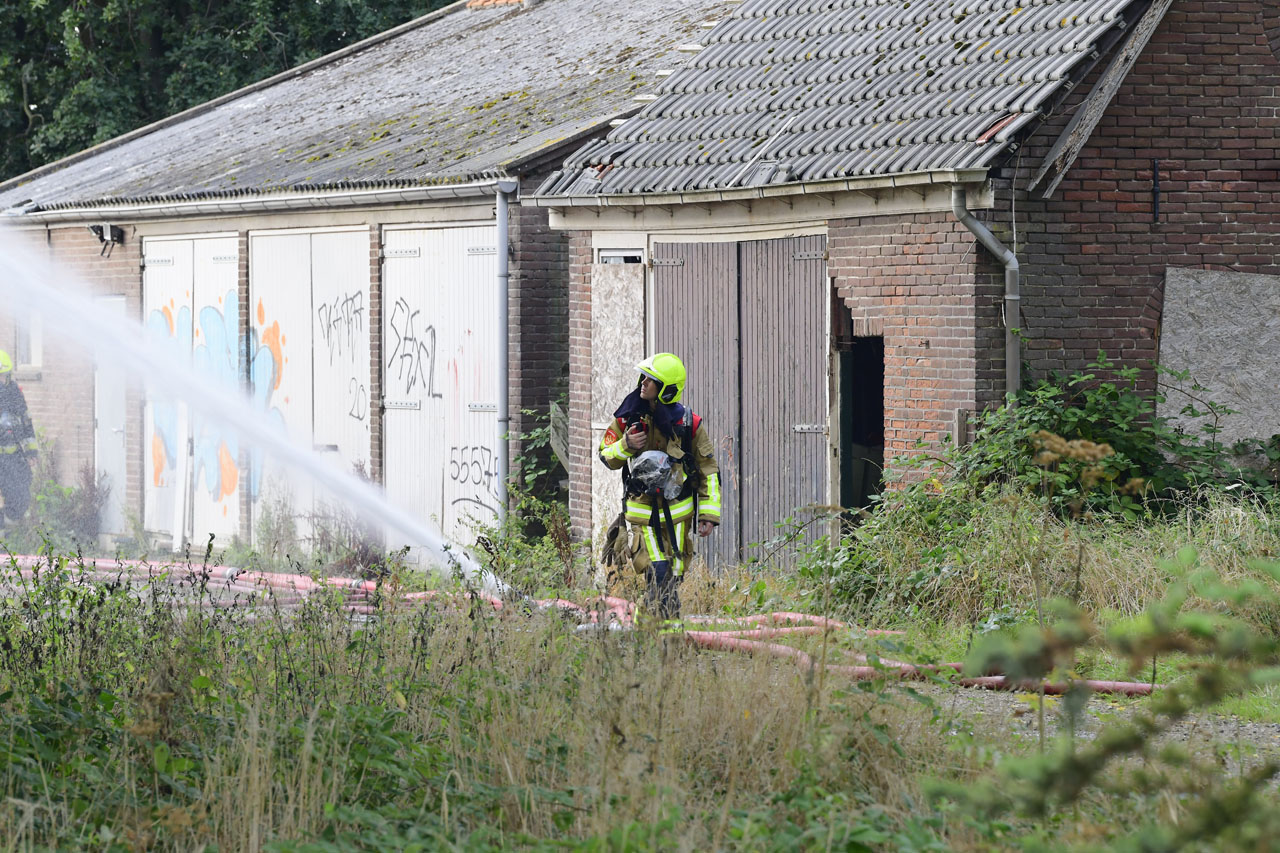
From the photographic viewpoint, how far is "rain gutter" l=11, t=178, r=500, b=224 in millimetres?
14234

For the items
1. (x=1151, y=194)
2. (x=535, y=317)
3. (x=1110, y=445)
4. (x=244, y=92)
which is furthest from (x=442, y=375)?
(x=244, y=92)

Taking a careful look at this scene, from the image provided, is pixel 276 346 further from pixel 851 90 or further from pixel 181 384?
pixel 851 90

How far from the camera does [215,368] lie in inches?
703

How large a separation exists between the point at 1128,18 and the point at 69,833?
8.40 metres

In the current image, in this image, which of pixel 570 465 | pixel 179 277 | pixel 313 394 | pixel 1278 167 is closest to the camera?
pixel 1278 167

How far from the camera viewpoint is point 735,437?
12.4 m

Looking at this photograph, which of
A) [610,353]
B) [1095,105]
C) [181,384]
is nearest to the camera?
[1095,105]

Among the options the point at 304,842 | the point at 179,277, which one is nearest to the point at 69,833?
the point at 304,842

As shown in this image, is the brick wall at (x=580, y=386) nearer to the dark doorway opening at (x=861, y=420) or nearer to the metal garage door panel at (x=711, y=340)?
the metal garage door panel at (x=711, y=340)

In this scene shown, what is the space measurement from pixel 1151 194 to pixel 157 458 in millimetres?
12066

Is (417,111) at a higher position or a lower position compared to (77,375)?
higher

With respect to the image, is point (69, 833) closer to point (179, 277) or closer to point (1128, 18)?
point (1128, 18)

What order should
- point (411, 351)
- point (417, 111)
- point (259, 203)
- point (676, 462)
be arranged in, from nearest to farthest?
point (676, 462), point (411, 351), point (259, 203), point (417, 111)

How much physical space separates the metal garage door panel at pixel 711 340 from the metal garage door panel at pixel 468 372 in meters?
1.96
